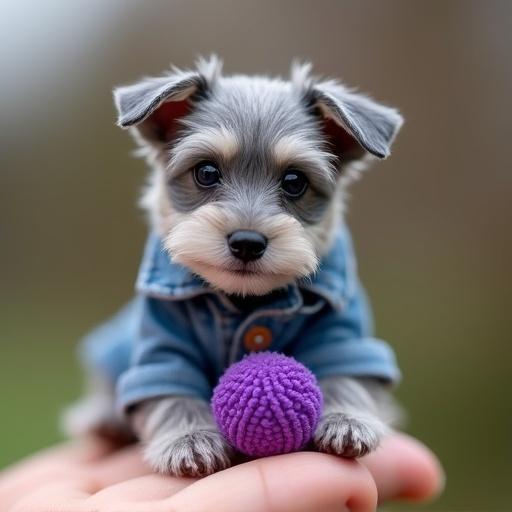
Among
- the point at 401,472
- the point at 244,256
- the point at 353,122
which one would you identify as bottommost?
the point at 401,472

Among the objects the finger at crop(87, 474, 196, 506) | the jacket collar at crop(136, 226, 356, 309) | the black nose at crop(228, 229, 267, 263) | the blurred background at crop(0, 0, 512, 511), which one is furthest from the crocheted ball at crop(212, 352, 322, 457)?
the blurred background at crop(0, 0, 512, 511)

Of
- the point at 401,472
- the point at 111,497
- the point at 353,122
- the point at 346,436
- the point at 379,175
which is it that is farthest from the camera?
the point at 379,175

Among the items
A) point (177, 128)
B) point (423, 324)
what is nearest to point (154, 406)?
point (177, 128)

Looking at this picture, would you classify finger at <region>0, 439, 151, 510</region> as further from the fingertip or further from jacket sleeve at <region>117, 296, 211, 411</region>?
the fingertip

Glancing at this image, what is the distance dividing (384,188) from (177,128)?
11.3 feet

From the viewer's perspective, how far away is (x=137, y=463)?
9.33ft

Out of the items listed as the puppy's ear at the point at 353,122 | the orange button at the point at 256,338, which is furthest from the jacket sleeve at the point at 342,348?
the puppy's ear at the point at 353,122

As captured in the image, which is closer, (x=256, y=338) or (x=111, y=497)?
(x=111, y=497)

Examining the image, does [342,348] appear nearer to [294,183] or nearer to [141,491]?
[294,183]

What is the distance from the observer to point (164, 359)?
9.10 ft

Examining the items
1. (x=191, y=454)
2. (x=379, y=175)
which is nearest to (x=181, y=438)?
(x=191, y=454)

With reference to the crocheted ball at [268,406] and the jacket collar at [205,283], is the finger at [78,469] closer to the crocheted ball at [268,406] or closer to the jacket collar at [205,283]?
the crocheted ball at [268,406]

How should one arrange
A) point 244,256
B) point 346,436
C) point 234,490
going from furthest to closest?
point 244,256 < point 346,436 < point 234,490

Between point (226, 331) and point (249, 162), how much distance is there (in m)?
0.69
